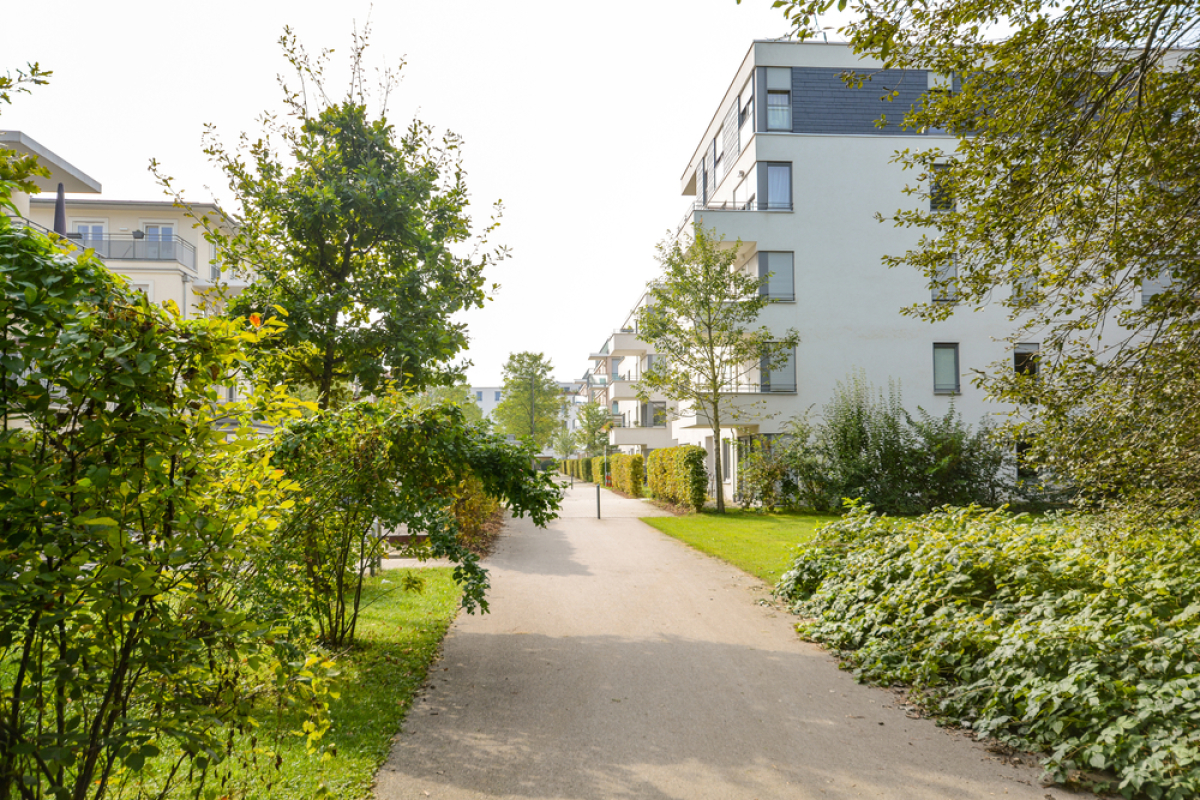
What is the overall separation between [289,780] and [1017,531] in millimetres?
7503

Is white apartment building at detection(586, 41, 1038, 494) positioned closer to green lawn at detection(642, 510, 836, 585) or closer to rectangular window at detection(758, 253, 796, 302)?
rectangular window at detection(758, 253, 796, 302)

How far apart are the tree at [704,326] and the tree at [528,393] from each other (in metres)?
33.9

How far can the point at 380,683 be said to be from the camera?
245 inches

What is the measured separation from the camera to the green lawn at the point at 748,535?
12.5m

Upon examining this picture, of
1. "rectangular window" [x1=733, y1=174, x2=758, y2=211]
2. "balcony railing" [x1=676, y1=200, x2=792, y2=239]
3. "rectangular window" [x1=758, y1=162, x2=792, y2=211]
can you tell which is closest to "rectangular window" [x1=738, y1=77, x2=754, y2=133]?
"rectangular window" [x1=733, y1=174, x2=758, y2=211]

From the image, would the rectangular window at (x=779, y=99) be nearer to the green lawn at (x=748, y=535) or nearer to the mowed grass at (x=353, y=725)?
the green lawn at (x=748, y=535)

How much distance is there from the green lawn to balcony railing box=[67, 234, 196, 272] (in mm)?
24734

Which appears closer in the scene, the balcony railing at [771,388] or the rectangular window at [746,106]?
the balcony railing at [771,388]

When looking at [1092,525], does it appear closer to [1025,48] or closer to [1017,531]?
[1017,531]

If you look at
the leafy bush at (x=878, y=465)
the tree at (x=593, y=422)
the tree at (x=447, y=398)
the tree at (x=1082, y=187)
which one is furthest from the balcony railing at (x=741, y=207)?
the tree at (x=593, y=422)

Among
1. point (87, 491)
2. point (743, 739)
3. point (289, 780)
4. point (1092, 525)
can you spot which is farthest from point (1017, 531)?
point (87, 491)

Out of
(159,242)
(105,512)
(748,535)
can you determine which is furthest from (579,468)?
(105,512)

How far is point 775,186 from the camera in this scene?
24766mm

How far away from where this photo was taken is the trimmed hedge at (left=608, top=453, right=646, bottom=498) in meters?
33.2
